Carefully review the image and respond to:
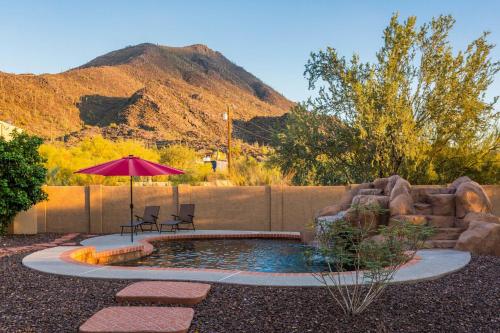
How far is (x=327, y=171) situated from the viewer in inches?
752

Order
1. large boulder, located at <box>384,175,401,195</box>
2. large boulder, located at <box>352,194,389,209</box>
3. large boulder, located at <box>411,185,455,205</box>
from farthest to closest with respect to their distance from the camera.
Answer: large boulder, located at <box>384,175,401,195</box> < large boulder, located at <box>411,185,455,205</box> < large boulder, located at <box>352,194,389,209</box>

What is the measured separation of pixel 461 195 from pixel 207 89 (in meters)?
61.6

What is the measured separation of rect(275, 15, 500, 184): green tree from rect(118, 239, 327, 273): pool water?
5.60 m

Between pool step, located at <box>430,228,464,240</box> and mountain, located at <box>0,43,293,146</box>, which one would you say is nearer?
pool step, located at <box>430,228,464,240</box>

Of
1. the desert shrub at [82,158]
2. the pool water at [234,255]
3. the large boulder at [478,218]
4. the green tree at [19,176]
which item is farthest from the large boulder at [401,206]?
the desert shrub at [82,158]

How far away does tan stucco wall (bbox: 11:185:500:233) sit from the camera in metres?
15.7

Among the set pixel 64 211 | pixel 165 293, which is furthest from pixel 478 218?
pixel 64 211

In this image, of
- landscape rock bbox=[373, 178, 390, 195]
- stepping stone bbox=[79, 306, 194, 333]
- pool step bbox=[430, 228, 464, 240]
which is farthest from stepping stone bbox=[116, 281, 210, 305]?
landscape rock bbox=[373, 178, 390, 195]

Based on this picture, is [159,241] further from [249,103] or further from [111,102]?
[249,103]

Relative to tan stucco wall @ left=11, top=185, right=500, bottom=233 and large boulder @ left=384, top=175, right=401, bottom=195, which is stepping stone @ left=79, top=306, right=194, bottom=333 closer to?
large boulder @ left=384, top=175, right=401, bottom=195

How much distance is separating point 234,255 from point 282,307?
5.34 m

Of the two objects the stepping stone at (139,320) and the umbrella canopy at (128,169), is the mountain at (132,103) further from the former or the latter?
the stepping stone at (139,320)

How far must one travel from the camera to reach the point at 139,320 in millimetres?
5273

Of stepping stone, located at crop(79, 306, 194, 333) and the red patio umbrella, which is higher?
the red patio umbrella
